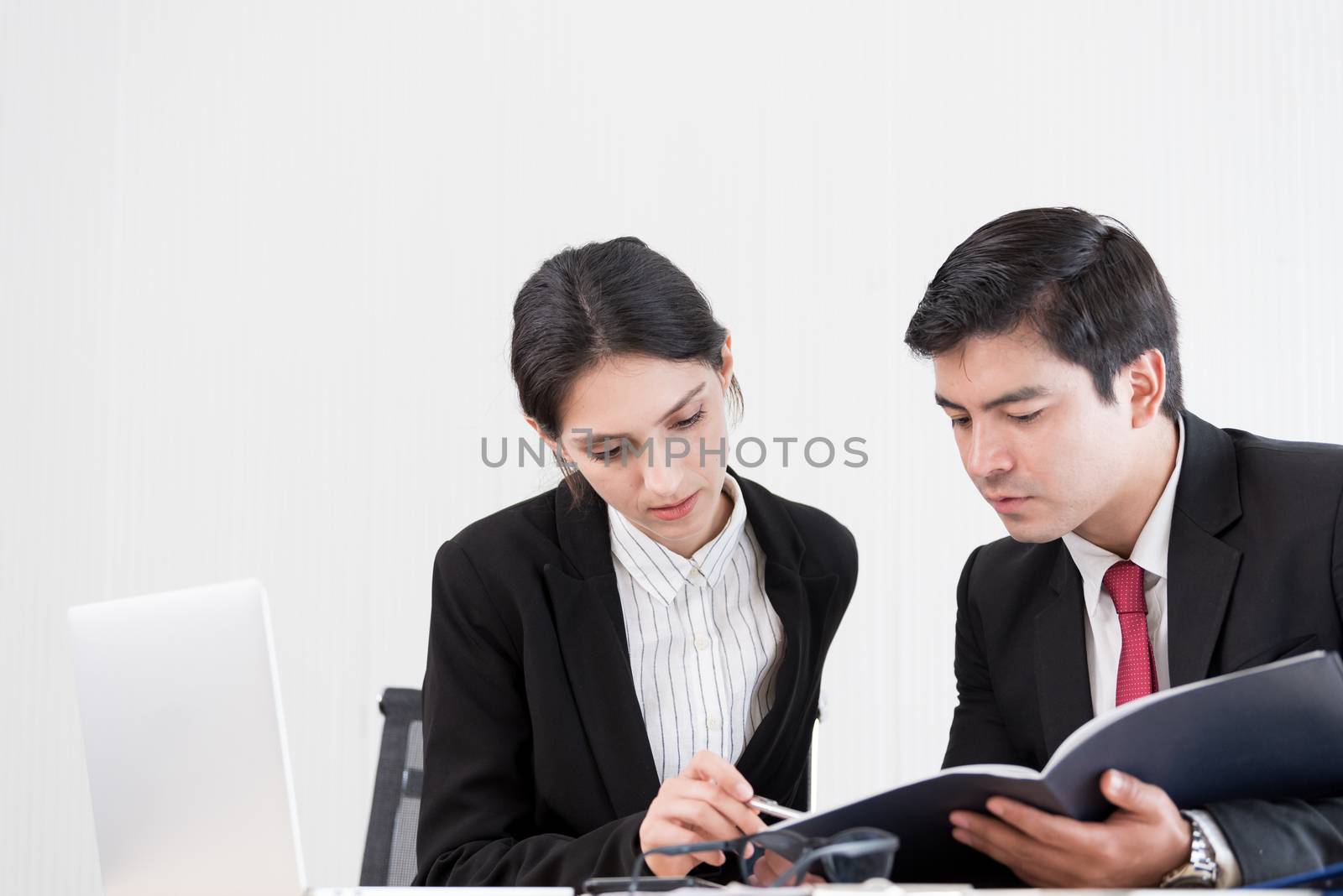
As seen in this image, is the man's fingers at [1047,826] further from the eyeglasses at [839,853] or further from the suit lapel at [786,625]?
the suit lapel at [786,625]

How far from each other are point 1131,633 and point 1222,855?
0.46m

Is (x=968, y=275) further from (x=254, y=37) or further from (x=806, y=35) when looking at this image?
(x=254, y=37)

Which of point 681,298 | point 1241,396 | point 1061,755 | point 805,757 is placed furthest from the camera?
point 1241,396

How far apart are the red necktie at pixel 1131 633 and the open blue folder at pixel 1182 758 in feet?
1.03

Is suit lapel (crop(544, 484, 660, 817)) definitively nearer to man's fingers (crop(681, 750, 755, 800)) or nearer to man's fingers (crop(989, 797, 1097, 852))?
man's fingers (crop(681, 750, 755, 800))

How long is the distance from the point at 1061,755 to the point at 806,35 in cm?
246

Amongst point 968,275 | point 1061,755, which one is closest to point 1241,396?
point 968,275

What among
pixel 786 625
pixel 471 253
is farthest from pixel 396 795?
pixel 471 253

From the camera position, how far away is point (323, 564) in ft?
9.83

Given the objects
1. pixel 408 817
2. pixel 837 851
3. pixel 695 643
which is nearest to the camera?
pixel 837 851

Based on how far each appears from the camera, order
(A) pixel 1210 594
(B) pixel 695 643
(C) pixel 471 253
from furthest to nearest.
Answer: (C) pixel 471 253 → (B) pixel 695 643 → (A) pixel 1210 594

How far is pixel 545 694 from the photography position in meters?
1.58

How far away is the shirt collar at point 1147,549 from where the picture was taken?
4.92ft

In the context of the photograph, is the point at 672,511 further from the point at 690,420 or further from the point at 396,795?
the point at 396,795
